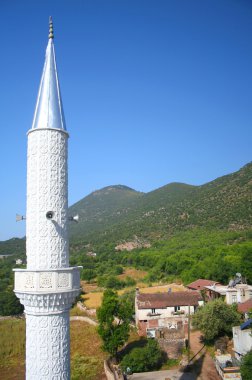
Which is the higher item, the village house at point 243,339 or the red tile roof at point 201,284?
the red tile roof at point 201,284

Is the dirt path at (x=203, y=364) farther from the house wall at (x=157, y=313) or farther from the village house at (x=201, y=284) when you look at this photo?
the village house at (x=201, y=284)

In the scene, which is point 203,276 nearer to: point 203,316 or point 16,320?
point 203,316

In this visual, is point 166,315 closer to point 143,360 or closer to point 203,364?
point 203,364

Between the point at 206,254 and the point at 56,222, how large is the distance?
41503mm

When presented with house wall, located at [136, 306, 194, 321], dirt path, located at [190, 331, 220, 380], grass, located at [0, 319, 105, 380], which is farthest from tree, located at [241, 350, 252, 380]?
house wall, located at [136, 306, 194, 321]

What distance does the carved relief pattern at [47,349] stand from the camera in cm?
Result: 604

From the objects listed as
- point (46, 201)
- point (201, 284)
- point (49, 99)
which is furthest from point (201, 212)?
point (46, 201)

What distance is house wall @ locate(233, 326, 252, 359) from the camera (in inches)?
722

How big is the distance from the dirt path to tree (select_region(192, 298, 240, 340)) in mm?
1013

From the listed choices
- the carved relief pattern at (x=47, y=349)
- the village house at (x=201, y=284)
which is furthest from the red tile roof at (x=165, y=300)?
the carved relief pattern at (x=47, y=349)

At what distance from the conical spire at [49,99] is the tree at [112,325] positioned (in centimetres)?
1746

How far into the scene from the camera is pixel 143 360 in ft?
63.1

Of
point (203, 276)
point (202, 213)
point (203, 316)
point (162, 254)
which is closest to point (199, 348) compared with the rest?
point (203, 316)

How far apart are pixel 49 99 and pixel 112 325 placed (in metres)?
18.1
